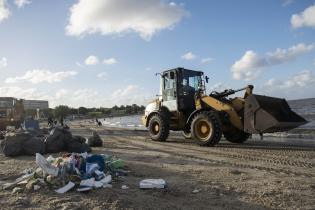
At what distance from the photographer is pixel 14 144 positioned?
39.2ft

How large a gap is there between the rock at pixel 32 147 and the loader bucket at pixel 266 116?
243 inches

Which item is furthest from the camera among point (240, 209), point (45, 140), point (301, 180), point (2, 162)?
point (45, 140)

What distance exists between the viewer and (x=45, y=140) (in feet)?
41.1

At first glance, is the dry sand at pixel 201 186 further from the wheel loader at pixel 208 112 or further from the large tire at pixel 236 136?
the large tire at pixel 236 136

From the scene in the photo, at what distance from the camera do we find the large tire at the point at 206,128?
522 inches

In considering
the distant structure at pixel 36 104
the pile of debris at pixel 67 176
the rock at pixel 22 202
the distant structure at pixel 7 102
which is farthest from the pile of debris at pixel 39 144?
the distant structure at pixel 36 104

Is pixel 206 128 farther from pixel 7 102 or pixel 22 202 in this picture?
pixel 7 102

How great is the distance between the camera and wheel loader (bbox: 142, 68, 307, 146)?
1248 cm

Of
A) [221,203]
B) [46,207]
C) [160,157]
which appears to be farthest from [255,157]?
[46,207]

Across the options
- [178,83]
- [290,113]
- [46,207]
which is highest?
[178,83]

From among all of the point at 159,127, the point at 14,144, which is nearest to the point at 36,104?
the point at 159,127

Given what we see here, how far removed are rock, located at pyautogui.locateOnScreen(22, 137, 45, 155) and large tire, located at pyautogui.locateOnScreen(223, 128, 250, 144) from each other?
6679 millimetres

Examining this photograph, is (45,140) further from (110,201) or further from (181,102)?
(110,201)

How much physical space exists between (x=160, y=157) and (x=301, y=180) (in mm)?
4468
